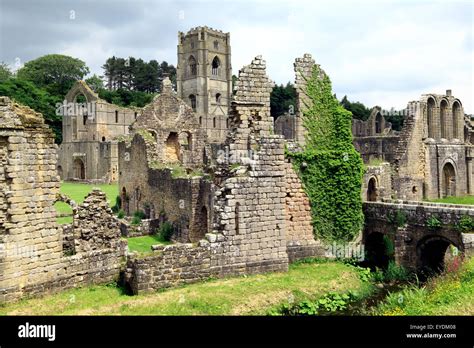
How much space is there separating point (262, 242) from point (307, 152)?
13.5 ft

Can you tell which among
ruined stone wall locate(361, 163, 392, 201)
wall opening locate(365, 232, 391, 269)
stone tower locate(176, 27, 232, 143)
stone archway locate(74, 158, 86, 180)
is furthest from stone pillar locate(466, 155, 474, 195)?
stone tower locate(176, 27, 232, 143)

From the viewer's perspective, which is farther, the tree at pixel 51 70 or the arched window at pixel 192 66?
the arched window at pixel 192 66

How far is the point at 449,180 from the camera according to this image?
3228 cm

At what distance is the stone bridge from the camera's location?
15.4m

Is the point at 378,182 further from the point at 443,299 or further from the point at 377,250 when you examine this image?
the point at 443,299

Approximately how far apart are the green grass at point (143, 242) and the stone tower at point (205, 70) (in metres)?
71.1

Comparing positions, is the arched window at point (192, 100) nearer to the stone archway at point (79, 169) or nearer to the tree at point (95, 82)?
the tree at point (95, 82)

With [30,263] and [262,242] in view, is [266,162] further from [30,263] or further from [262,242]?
[30,263]

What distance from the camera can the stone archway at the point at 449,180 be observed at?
32188 mm

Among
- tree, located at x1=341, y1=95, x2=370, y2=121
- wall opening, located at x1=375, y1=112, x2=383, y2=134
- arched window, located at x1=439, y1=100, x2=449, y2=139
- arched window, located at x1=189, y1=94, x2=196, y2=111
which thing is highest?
arched window, located at x1=189, y1=94, x2=196, y2=111

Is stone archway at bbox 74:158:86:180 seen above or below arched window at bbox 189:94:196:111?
below

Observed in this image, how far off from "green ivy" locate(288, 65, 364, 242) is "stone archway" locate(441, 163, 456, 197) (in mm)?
17315

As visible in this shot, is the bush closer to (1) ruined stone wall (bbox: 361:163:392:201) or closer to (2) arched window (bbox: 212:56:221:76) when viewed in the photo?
(1) ruined stone wall (bbox: 361:163:392:201)

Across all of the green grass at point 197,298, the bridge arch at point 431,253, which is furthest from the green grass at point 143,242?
the bridge arch at point 431,253
